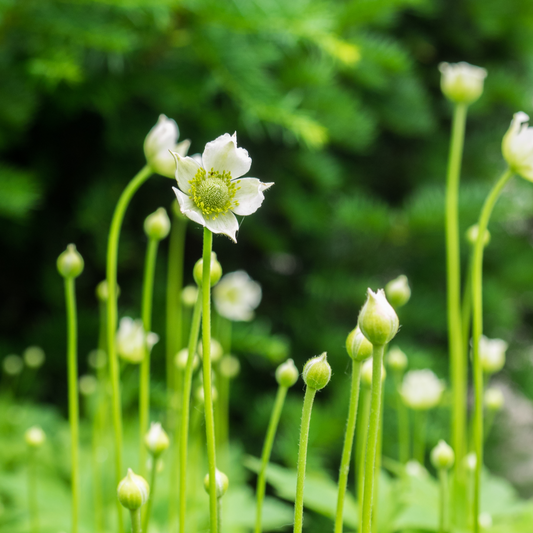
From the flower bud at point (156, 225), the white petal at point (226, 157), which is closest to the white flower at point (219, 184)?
the white petal at point (226, 157)

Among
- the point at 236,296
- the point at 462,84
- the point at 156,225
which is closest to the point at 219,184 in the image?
the point at 156,225

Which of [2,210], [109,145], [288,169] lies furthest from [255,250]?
[2,210]

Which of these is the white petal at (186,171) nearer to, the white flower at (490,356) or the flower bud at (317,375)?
the flower bud at (317,375)

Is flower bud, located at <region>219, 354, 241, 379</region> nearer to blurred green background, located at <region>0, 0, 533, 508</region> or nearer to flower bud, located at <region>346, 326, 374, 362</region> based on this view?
blurred green background, located at <region>0, 0, 533, 508</region>

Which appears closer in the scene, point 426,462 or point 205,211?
point 205,211

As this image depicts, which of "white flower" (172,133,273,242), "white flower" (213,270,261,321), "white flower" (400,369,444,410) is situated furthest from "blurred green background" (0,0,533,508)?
"white flower" (172,133,273,242)

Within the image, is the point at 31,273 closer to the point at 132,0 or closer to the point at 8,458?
the point at 8,458

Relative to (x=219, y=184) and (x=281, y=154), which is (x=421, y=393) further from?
(x=281, y=154)
